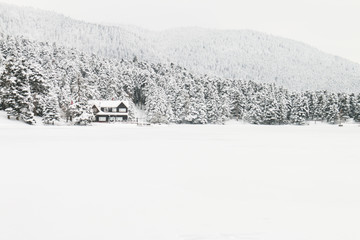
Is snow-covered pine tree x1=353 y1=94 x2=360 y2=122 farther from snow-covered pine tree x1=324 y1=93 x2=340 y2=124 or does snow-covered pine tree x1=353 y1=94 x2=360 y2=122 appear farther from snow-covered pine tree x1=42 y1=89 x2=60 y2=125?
snow-covered pine tree x1=42 y1=89 x2=60 y2=125

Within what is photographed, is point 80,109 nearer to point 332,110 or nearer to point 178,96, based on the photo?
point 178,96

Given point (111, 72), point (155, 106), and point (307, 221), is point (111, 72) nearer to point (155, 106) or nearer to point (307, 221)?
point (155, 106)

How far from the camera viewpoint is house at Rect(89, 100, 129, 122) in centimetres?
8544

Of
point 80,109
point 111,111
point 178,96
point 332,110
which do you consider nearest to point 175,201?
point 80,109

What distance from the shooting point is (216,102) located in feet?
323

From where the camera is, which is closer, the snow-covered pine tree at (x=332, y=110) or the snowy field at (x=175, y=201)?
the snowy field at (x=175, y=201)

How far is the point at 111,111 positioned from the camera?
8575 centimetres

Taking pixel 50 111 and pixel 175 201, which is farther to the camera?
pixel 50 111

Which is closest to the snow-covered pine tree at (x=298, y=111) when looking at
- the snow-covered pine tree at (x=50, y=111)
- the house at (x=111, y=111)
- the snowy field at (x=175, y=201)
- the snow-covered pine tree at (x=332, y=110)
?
the snow-covered pine tree at (x=332, y=110)

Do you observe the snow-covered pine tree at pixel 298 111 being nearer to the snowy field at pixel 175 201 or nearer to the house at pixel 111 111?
the house at pixel 111 111

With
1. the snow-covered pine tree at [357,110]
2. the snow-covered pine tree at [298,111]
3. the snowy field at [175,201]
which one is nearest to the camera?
the snowy field at [175,201]

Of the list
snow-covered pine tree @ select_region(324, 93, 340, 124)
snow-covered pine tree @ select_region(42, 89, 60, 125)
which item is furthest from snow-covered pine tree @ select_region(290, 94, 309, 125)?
snow-covered pine tree @ select_region(42, 89, 60, 125)

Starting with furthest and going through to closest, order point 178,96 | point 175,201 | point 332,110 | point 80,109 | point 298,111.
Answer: point 332,110
point 298,111
point 178,96
point 80,109
point 175,201

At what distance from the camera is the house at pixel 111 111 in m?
85.4
